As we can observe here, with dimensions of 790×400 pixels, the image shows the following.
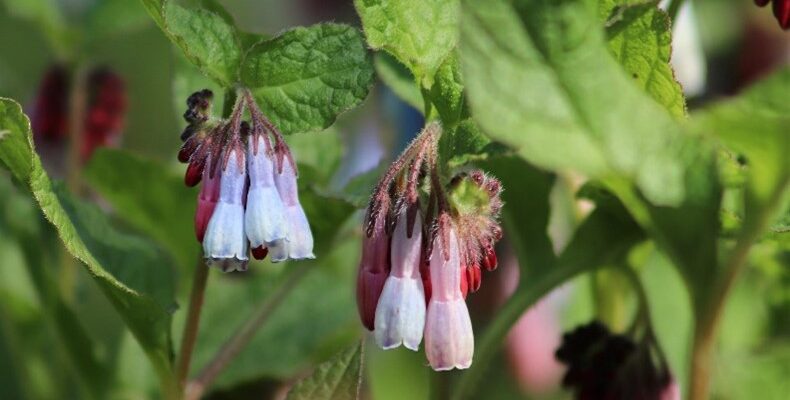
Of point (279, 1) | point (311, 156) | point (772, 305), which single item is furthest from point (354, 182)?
point (279, 1)

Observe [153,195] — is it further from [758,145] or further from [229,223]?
[758,145]

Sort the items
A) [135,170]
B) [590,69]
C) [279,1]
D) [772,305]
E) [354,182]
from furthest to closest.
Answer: [279,1] → [772,305] → [135,170] → [354,182] → [590,69]

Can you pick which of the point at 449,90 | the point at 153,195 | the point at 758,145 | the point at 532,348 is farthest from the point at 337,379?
the point at 532,348

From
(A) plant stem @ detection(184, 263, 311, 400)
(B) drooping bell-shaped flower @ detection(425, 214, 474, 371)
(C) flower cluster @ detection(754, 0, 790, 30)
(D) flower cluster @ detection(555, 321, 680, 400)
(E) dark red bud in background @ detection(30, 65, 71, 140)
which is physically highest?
(C) flower cluster @ detection(754, 0, 790, 30)

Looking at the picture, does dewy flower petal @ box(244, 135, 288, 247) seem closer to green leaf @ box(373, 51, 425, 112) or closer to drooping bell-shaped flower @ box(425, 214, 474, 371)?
drooping bell-shaped flower @ box(425, 214, 474, 371)

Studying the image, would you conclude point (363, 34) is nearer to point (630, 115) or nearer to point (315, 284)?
point (630, 115)

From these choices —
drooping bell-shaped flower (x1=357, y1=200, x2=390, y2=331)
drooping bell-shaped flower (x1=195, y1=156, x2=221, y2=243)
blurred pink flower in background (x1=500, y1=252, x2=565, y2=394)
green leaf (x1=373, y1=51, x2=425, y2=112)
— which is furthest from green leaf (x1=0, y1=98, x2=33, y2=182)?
blurred pink flower in background (x1=500, y1=252, x2=565, y2=394)

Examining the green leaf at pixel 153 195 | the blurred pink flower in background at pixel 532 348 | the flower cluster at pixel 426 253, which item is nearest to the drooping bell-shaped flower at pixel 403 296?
the flower cluster at pixel 426 253
